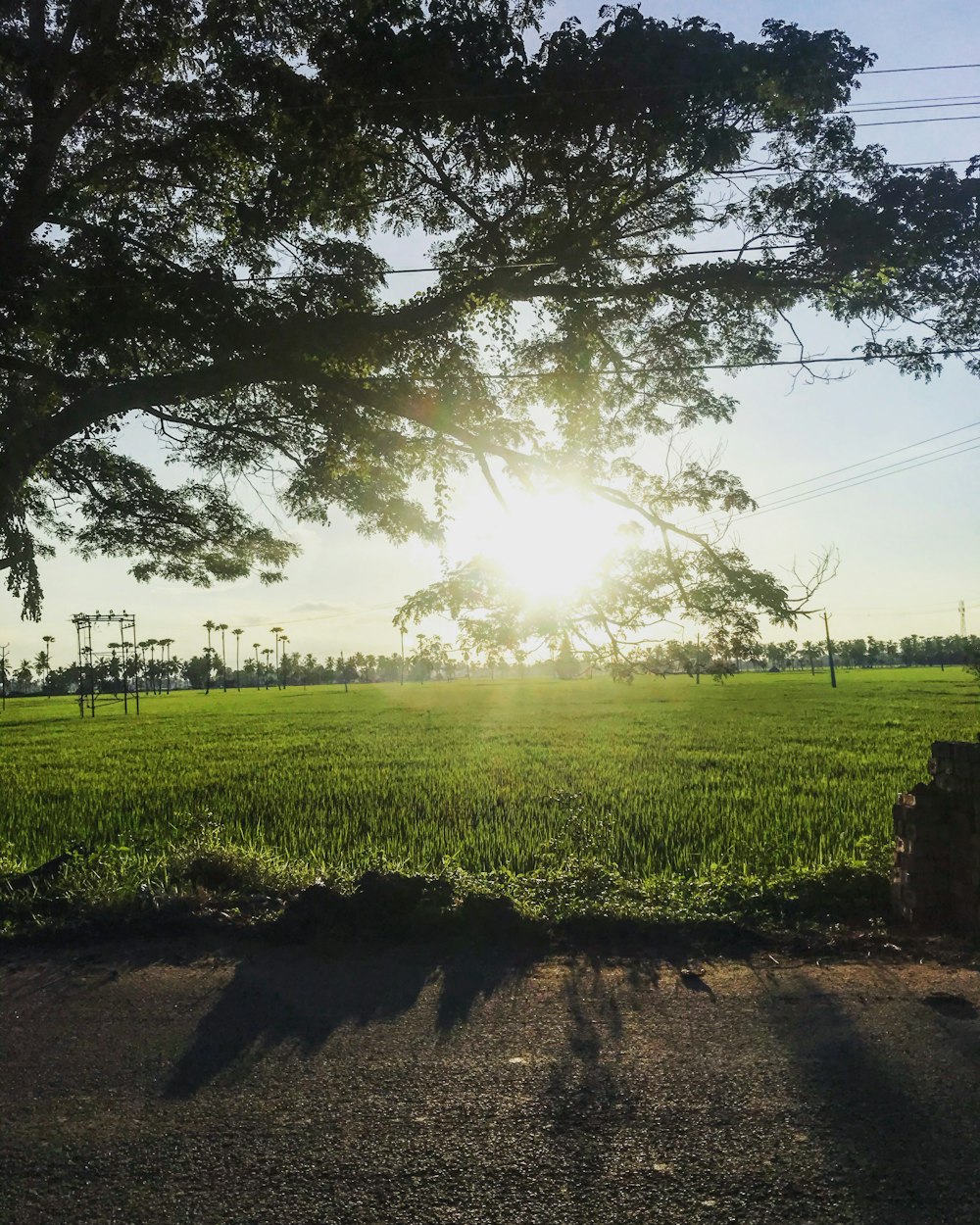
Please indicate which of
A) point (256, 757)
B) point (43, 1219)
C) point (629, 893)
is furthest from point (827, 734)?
point (43, 1219)

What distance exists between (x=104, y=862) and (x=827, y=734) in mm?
24788

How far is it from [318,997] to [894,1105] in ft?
8.60

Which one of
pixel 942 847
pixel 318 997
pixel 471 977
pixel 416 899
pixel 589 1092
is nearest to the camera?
pixel 589 1092

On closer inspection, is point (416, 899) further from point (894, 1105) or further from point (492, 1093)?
point (894, 1105)

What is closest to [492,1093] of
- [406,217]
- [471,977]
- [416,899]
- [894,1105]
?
[471,977]

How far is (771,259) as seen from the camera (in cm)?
781

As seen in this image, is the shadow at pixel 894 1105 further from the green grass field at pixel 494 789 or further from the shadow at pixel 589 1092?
the green grass field at pixel 494 789

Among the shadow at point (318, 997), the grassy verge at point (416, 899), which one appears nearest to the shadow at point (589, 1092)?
the shadow at point (318, 997)

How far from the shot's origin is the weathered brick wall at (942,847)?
17.1 feet

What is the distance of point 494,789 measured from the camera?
566 inches

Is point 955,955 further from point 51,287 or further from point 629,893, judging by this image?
point 51,287

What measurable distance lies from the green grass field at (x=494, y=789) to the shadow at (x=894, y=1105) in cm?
304

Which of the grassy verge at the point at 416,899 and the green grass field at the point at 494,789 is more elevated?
the grassy verge at the point at 416,899

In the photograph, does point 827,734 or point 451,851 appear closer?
point 451,851
